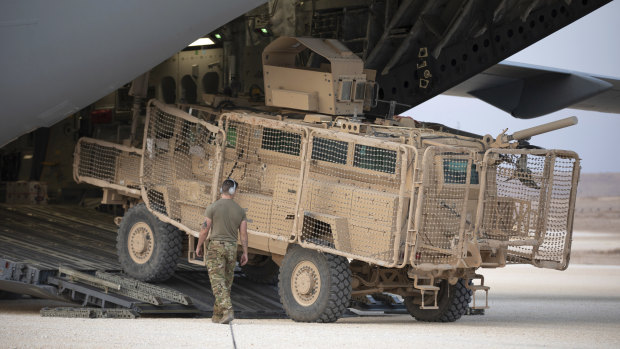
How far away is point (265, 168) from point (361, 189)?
1.52 metres

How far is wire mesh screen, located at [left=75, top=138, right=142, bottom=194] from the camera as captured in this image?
13.0 metres

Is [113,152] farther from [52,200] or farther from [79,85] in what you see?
[52,200]

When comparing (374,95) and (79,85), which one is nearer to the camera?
(79,85)

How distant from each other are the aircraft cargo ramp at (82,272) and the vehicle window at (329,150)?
2.29 m

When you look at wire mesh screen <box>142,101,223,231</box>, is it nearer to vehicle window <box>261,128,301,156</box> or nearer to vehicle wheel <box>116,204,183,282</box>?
vehicle wheel <box>116,204,183,282</box>

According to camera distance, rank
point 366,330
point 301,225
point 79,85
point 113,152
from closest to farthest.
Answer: point 366,330 < point 301,225 < point 79,85 < point 113,152

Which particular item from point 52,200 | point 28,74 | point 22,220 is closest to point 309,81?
point 28,74

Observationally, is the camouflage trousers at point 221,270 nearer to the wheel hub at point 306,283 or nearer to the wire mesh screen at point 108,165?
the wheel hub at point 306,283

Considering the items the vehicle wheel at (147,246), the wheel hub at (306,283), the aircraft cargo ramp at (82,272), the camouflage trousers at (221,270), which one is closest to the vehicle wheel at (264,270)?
the aircraft cargo ramp at (82,272)

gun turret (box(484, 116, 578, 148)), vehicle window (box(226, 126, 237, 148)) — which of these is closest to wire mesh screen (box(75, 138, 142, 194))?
vehicle window (box(226, 126, 237, 148))

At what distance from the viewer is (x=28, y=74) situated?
11.5 m

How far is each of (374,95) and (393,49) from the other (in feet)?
6.26

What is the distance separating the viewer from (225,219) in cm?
1094

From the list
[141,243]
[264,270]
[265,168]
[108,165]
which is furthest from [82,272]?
[264,270]
